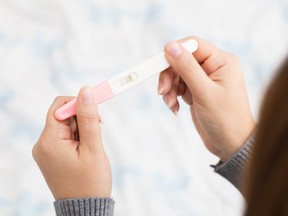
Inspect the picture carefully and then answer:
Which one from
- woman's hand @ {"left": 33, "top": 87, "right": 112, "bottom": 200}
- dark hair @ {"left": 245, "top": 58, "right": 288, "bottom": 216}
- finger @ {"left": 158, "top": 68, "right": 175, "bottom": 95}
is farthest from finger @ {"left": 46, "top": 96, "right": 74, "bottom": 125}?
dark hair @ {"left": 245, "top": 58, "right": 288, "bottom": 216}

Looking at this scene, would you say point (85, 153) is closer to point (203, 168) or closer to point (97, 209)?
point (97, 209)

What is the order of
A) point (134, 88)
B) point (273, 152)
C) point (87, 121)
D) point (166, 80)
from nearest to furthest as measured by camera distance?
point (273, 152)
point (87, 121)
point (166, 80)
point (134, 88)

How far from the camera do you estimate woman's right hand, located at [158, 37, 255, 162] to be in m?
0.77

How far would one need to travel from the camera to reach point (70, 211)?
0.70m

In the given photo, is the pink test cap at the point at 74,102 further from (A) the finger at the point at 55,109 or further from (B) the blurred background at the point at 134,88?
(B) the blurred background at the point at 134,88

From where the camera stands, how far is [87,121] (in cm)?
69

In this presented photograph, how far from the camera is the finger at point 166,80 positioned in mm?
785

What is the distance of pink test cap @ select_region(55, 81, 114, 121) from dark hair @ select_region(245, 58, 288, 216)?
0.36 meters

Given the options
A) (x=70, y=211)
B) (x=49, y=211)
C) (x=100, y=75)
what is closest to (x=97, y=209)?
(x=70, y=211)

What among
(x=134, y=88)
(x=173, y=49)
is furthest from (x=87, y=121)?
(x=134, y=88)

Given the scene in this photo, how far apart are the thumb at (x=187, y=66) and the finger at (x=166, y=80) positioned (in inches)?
1.7

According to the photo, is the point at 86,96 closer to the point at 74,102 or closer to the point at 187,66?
Answer: the point at 74,102

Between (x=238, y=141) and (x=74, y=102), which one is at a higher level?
(x=74, y=102)

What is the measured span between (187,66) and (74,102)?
0.49ft
